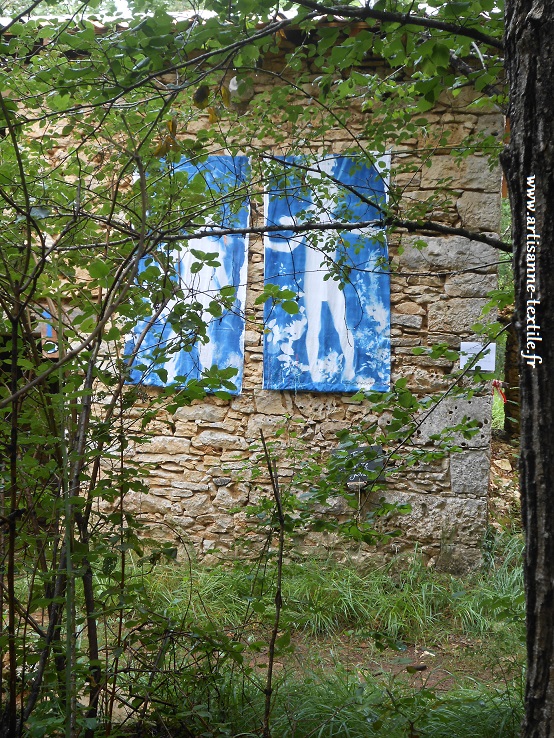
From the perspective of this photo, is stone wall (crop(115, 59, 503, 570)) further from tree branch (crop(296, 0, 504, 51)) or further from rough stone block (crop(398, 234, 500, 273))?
tree branch (crop(296, 0, 504, 51))

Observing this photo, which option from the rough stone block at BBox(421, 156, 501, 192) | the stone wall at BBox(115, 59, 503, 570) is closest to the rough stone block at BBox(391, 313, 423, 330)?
the stone wall at BBox(115, 59, 503, 570)

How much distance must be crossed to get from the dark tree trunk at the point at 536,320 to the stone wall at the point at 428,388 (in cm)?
294

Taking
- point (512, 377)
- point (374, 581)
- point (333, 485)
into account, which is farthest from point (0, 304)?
point (512, 377)

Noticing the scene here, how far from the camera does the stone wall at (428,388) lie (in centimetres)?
446

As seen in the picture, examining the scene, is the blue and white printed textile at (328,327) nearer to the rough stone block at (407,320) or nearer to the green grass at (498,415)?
the rough stone block at (407,320)

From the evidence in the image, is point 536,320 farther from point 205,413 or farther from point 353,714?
point 205,413

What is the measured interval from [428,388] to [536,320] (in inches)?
122

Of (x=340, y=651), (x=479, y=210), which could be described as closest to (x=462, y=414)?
(x=479, y=210)

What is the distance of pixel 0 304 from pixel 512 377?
Answer: 5.29m

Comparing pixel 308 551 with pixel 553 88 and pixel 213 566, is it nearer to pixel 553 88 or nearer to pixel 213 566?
pixel 213 566

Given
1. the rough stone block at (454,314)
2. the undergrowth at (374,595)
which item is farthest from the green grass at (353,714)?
the rough stone block at (454,314)

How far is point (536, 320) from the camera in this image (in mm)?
1473

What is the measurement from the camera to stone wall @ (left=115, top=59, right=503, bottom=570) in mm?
4461

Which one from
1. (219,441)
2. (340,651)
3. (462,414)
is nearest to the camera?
(340,651)
